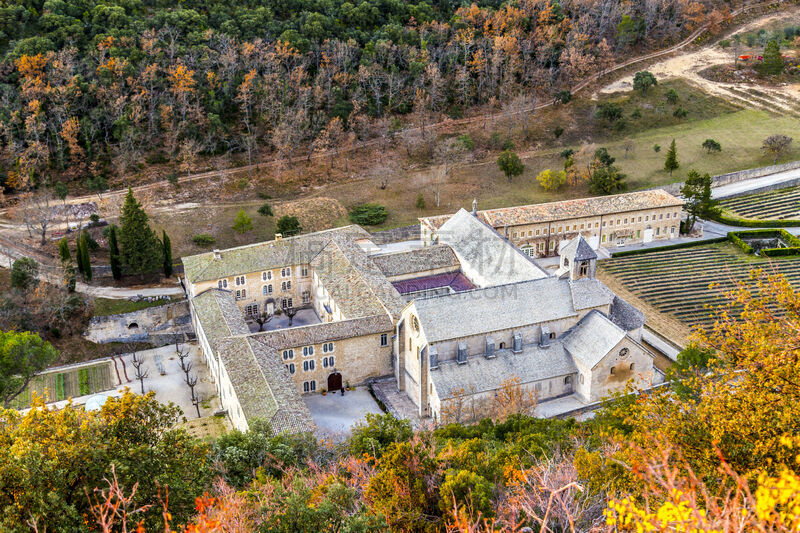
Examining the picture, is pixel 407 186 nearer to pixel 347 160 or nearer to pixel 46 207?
pixel 347 160

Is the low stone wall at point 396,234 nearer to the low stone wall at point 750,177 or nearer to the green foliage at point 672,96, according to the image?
the low stone wall at point 750,177

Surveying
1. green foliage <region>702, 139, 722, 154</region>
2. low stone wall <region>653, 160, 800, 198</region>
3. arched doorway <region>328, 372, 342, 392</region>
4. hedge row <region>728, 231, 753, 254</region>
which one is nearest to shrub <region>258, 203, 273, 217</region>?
arched doorway <region>328, 372, 342, 392</region>

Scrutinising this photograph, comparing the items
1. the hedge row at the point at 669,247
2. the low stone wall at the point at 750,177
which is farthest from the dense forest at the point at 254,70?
the hedge row at the point at 669,247

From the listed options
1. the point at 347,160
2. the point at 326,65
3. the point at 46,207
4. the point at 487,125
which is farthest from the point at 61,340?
the point at 487,125

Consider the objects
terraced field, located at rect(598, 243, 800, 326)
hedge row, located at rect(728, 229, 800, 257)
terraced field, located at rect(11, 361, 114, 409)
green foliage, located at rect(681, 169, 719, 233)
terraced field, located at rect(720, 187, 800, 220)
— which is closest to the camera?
terraced field, located at rect(11, 361, 114, 409)

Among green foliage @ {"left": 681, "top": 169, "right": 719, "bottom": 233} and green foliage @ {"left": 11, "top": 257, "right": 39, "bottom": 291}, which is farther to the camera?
green foliage @ {"left": 681, "top": 169, "right": 719, "bottom": 233}

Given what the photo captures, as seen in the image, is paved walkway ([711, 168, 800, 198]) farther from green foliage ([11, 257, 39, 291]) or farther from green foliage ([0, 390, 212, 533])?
green foliage ([0, 390, 212, 533])

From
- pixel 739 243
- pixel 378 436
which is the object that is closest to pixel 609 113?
pixel 739 243
